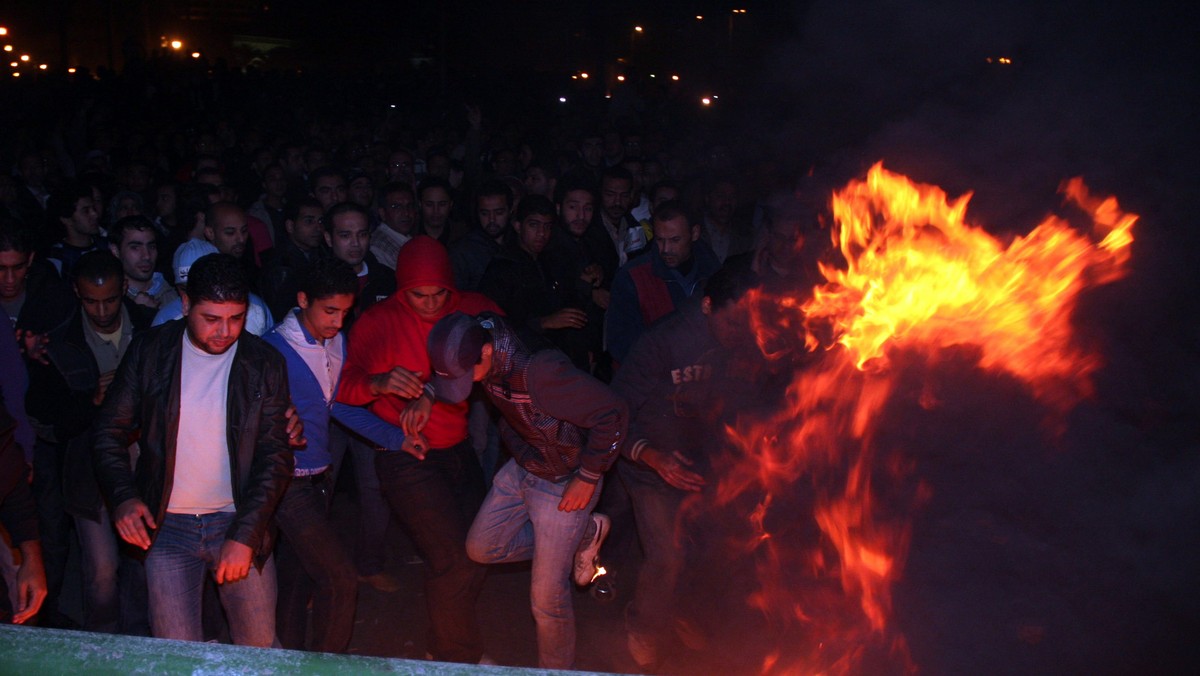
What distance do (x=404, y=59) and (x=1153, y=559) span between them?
1235 inches

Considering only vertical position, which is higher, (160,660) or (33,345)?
(160,660)

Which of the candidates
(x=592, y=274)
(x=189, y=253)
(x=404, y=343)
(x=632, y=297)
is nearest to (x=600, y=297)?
(x=592, y=274)

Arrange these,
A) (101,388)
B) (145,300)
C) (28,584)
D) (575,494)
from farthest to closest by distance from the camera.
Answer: (145,300) < (101,388) < (575,494) < (28,584)

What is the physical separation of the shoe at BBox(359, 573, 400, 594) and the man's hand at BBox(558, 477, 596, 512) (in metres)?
1.98

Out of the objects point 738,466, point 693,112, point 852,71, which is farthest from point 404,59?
point 738,466

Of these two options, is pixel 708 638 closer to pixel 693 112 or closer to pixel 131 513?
pixel 131 513

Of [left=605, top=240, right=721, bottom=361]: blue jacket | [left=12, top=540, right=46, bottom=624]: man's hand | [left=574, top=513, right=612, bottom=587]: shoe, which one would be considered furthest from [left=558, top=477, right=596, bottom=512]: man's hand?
[left=12, top=540, right=46, bottom=624]: man's hand

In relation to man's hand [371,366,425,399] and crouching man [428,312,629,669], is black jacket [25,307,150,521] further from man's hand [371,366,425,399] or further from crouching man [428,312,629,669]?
crouching man [428,312,629,669]

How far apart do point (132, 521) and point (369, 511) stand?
6.71 ft

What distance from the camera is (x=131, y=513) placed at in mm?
3686

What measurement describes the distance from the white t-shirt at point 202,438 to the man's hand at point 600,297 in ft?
11.7

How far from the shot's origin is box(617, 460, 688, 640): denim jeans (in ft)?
15.3

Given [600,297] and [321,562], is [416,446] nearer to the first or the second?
[321,562]

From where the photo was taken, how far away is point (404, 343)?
15.8ft
